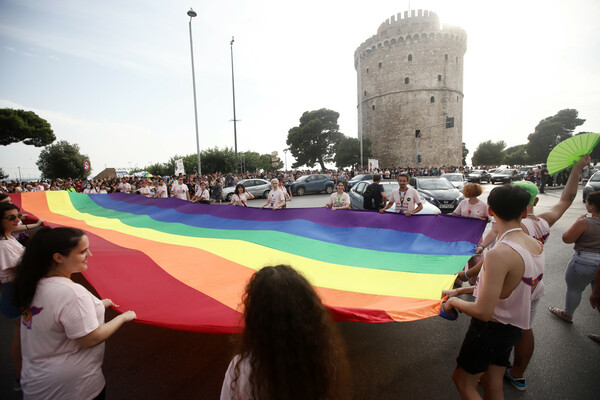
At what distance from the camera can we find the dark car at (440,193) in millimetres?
11766

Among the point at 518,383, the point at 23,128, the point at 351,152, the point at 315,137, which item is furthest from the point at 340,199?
the point at 315,137

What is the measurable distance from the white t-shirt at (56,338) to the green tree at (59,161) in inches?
2299

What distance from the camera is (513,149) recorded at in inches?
3762

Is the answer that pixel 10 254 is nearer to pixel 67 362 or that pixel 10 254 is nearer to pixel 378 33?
pixel 67 362

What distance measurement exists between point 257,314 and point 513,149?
120722 millimetres

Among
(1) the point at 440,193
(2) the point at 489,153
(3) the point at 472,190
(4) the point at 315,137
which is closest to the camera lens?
(3) the point at 472,190

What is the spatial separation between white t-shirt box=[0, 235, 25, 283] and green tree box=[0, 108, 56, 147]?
4463 cm

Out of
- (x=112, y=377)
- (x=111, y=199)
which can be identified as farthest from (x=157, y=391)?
(x=111, y=199)

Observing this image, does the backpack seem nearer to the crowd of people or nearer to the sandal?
the sandal

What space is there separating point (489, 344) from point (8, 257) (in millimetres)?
4354

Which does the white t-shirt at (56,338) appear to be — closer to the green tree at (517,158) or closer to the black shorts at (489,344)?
the black shorts at (489,344)

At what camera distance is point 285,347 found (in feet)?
3.62

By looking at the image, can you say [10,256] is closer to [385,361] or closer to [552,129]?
[385,361]

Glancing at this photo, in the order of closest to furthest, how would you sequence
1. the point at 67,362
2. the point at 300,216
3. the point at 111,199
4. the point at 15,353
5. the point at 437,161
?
the point at 67,362, the point at 15,353, the point at 300,216, the point at 111,199, the point at 437,161
